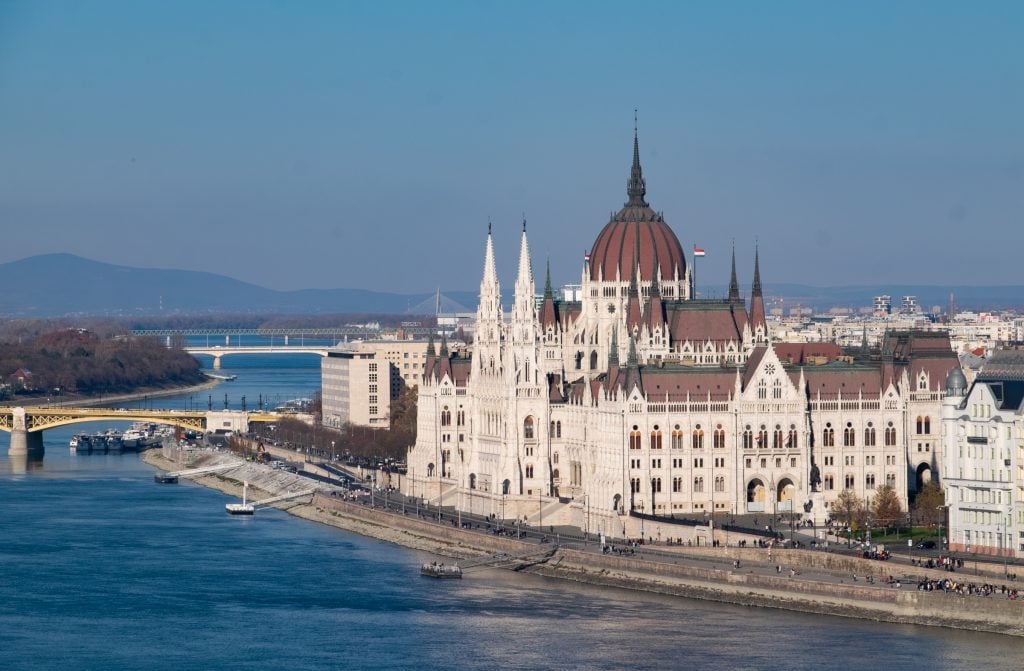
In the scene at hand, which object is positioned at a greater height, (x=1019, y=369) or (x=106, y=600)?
(x=1019, y=369)

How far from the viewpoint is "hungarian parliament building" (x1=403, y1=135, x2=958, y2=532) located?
112188 millimetres

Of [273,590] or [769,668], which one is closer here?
[769,668]

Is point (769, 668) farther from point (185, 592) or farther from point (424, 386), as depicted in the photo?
point (424, 386)

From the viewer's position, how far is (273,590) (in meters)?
99.8

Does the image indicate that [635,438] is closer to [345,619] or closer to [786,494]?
[786,494]

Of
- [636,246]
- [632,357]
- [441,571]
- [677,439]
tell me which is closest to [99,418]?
[636,246]

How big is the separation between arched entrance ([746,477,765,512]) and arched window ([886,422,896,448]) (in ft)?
21.0

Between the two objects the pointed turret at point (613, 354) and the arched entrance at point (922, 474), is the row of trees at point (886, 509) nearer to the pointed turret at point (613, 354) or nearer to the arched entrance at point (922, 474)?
the arched entrance at point (922, 474)

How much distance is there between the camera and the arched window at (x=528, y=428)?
11969 centimetres

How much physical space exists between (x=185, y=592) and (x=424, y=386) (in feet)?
106

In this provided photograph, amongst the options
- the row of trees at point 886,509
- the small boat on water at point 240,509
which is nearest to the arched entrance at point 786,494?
the row of trees at point 886,509

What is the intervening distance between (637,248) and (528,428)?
11.8 meters

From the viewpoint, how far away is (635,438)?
111312 millimetres

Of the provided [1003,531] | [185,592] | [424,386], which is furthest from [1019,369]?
[424,386]
